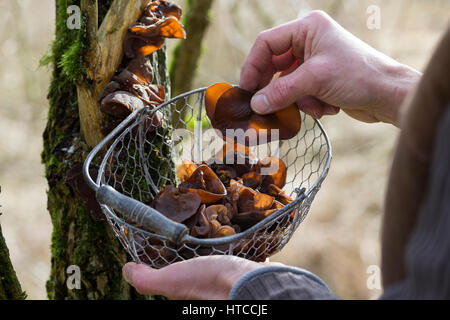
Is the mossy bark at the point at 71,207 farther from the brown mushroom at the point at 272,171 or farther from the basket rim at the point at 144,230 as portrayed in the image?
the brown mushroom at the point at 272,171

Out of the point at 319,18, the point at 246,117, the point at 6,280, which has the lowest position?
the point at 6,280

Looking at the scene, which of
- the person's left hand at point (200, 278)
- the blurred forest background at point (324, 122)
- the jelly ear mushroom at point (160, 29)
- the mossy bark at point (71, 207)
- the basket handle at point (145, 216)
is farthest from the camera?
the blurred forest background at point (324, 122)

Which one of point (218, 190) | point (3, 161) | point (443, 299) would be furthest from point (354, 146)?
point (443, 299)

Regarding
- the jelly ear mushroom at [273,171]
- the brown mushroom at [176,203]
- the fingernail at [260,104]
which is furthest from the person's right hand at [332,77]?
the brown mushroom at [176,203]

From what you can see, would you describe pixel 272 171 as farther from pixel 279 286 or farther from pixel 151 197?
pixel 279 286

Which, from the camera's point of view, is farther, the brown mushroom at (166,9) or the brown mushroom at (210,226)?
the brown mushroom at (166,9)

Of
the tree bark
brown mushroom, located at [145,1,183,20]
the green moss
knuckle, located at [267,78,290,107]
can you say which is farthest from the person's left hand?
the tree bark

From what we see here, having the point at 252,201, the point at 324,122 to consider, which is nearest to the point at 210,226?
the point at 252,201
